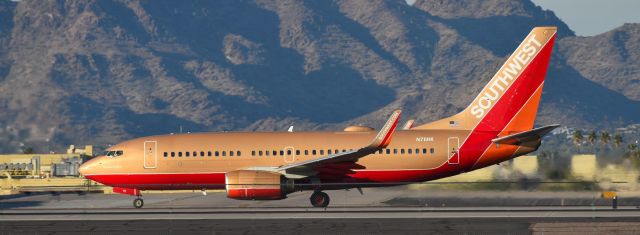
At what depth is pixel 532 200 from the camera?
1949 inches

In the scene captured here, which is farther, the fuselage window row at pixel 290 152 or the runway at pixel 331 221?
the fuselage window row at pixel 290 152

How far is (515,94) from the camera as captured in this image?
50.8 metres

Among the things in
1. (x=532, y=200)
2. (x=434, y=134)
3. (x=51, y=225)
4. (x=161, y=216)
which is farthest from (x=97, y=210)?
(x=532, y=200)

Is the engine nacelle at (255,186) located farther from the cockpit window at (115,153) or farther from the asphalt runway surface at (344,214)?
the cockpit window at (115,153)

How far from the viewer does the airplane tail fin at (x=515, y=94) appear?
50.7 m

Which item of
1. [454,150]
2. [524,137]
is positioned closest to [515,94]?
[524,137]

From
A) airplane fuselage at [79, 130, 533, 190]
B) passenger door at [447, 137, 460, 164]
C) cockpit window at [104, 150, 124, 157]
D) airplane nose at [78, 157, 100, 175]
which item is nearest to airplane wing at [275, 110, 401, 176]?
airplane fuselage at [79, 130, 533, 190]

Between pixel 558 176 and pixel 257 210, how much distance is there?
14.2 meters

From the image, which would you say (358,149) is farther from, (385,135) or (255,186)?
(255,186)

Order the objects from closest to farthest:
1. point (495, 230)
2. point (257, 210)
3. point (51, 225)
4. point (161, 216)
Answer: point (495, 230)
point (51, 225)
point (161, 216)
point (257, 210)

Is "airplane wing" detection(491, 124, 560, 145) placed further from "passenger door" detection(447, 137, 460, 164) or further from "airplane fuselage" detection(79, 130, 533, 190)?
"passenger door" detection(447, 137, 460, 164)

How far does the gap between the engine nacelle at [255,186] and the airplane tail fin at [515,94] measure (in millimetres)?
8414

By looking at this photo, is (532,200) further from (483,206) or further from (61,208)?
(61,208)

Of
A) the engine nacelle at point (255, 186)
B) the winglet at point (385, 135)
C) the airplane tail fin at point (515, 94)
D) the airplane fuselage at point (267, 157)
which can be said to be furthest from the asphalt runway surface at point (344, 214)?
the airplane tail fin at point (515, 94)
